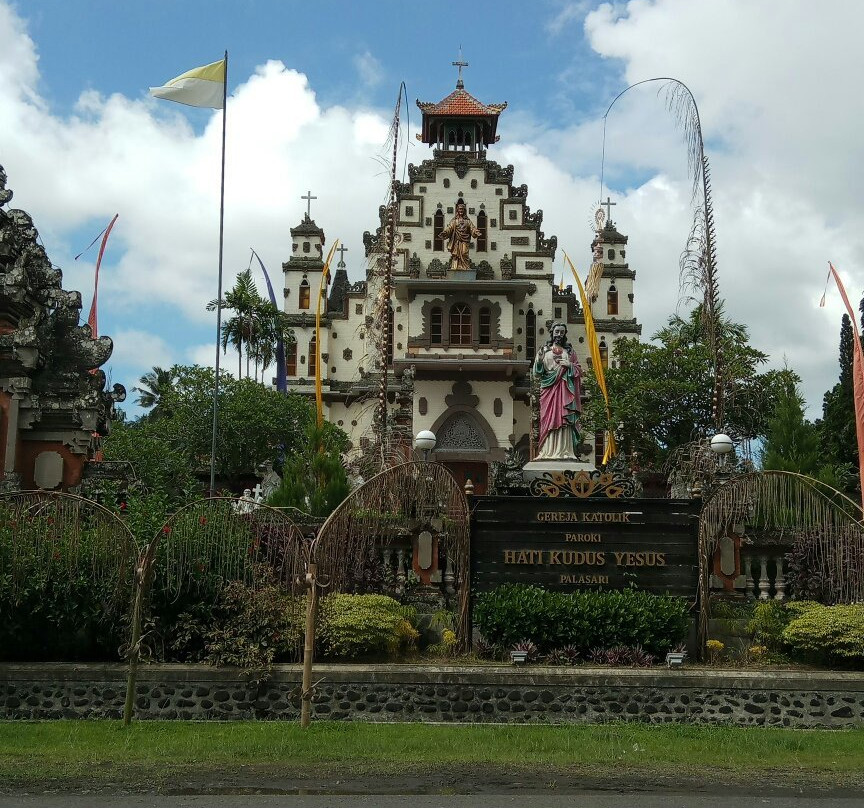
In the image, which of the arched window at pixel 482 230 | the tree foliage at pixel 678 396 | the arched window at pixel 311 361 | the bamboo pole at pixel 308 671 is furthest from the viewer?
the arched window at pixel 311 361

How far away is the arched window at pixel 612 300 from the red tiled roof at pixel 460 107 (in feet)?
37.3

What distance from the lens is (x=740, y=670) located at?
1439 cm

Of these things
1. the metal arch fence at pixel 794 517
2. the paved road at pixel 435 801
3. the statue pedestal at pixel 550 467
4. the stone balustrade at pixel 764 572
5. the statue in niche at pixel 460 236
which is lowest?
the paved road at pixel 435 801

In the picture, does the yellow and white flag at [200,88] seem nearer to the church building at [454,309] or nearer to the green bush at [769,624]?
the green bush at [769,624]

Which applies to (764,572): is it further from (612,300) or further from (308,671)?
(612,300)

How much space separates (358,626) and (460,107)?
152 feet

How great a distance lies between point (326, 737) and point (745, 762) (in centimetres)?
471

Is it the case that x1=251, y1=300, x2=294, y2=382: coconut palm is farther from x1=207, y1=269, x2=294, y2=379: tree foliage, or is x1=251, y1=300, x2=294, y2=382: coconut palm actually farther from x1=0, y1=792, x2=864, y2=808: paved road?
x1=0, y1=792, x2=864, y2=808: paved road

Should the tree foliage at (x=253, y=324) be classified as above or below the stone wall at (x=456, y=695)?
above

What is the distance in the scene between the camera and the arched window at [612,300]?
56.7 m

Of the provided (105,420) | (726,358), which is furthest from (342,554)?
(726,358)

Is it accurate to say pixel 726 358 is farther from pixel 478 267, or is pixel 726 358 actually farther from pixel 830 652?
pixel 830 652

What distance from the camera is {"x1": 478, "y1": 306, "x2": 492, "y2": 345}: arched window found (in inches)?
2026

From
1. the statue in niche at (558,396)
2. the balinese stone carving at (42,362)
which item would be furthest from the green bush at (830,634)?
the balinese stone carving at (42,362)
